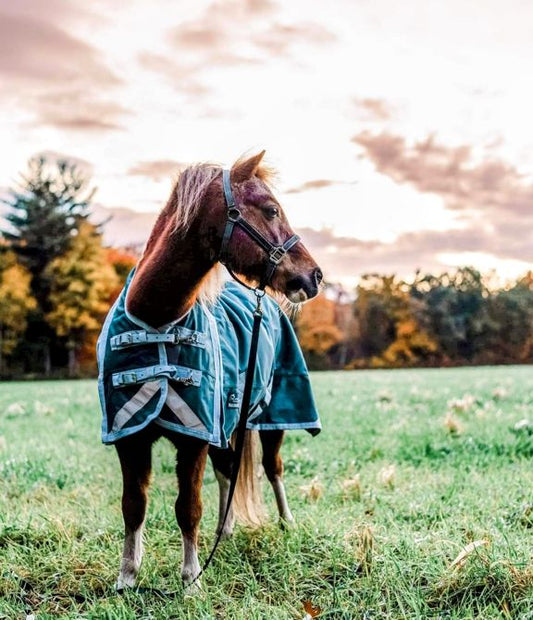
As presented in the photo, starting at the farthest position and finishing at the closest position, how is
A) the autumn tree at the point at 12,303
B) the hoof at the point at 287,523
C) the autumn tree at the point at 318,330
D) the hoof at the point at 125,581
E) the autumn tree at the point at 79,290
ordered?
1. the autumn tree at the point at 318,330
2. the autumn tree at the point at 79,290
3. the autumn tree at the point at 12,303
4. the hoof at the point at 287,523
5. the hoof at the point at 125,581

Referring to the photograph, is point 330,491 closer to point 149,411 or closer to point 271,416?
point 271,416

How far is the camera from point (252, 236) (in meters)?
3.64

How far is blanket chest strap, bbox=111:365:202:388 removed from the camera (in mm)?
3775

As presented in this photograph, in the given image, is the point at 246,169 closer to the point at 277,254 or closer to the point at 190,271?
the point at 277,254

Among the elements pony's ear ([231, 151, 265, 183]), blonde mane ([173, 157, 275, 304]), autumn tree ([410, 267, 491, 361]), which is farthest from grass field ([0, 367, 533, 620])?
autumn tree ([410, 267, 491, 361])

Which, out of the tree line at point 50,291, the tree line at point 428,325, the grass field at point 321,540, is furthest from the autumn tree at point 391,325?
the grass field at point 321,540

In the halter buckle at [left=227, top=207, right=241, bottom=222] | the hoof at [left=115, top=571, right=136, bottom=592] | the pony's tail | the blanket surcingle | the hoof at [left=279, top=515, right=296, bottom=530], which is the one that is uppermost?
the halter buckle at [left=227, top=207, right=241, bottom=222]

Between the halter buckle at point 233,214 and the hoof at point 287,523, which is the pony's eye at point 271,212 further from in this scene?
the hoof at point 287,523

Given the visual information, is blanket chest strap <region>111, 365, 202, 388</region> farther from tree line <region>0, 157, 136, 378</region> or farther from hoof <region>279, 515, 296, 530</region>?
tree line <region>0, 157, 136, 378</region>

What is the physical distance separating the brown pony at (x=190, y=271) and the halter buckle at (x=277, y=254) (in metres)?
0.03

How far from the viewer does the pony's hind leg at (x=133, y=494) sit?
3.93m

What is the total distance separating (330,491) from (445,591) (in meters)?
2.36

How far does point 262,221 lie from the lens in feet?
12.1

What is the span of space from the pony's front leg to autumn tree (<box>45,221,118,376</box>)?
4324 centimetres
